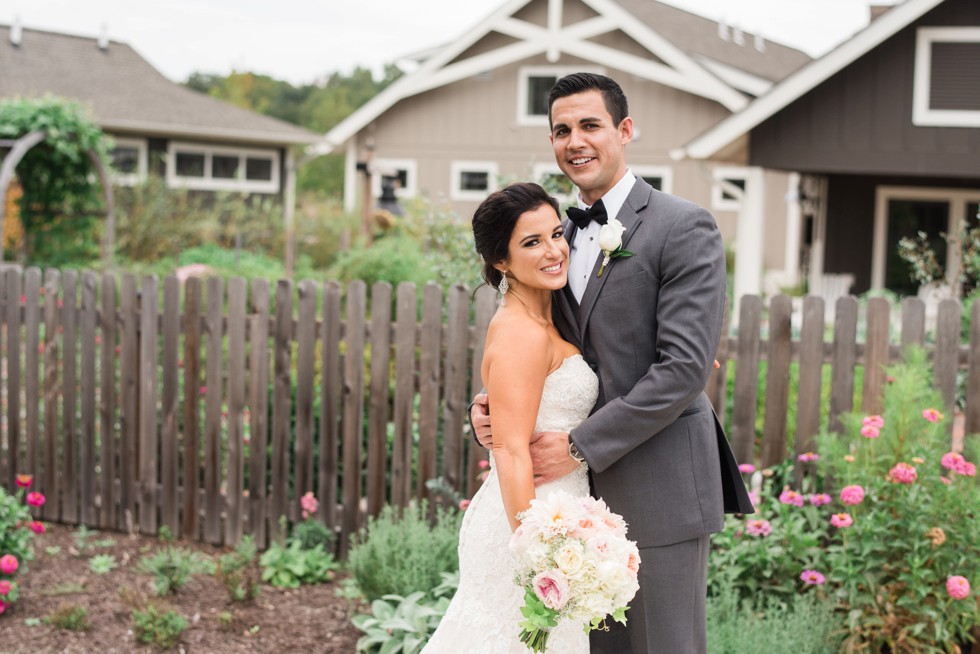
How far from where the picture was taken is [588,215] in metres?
2.98

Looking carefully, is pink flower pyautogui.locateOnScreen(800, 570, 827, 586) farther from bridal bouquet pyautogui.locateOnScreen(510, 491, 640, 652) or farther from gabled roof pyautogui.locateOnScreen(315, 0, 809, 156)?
gabled roof pyautogui.locateOnScreen(315, 0, 809, 156)

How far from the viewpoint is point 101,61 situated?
2698 cm

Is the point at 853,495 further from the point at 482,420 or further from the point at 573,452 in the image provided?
the point at 482,420

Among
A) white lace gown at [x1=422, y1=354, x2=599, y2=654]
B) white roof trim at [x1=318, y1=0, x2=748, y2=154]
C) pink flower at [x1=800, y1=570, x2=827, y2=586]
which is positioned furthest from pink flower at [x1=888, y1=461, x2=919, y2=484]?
white roof trim at [x1=318, y1=0, x2=748, y2=154]

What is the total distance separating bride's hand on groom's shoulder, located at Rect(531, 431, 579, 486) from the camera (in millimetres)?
2814

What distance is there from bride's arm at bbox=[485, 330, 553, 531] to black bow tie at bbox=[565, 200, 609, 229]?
1.29 ft

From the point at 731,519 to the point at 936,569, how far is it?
0.91 metres

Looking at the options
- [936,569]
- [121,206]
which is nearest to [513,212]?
[936,569]

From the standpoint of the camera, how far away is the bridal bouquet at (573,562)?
245cm

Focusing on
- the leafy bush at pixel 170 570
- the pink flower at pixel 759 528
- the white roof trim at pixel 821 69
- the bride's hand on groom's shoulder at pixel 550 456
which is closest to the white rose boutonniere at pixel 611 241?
the bride's hand on groom's shoulder at pixel 550 456

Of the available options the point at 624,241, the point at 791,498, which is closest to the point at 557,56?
the point at 791,498

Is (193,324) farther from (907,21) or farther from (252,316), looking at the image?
(907,21)

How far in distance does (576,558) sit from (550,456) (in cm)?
42

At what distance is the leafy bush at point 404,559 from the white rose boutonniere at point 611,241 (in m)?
2.10
